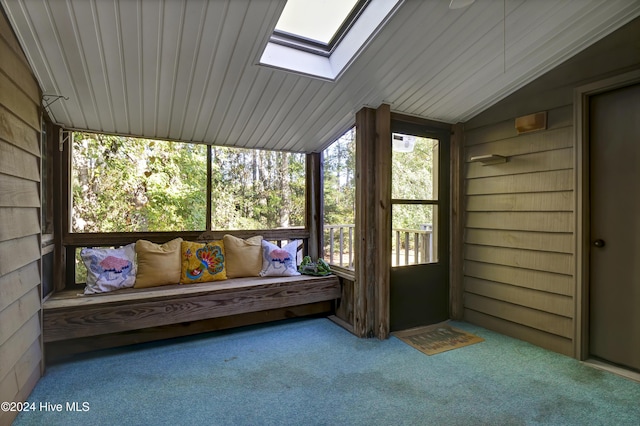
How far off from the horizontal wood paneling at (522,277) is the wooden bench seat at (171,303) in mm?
1457

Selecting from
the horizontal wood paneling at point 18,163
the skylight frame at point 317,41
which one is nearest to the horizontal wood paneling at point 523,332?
the skylight frame at point 317,41

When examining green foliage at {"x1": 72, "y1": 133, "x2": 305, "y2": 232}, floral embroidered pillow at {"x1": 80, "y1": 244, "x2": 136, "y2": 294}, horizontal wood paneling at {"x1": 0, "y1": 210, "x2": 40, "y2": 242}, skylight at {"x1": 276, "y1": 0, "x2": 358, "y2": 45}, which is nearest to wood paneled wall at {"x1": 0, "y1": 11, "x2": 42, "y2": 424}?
horizontal wood paneling at {"x1": 0, "y1": 210, "x2": 40, "y2": 242}

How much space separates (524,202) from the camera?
2799mm

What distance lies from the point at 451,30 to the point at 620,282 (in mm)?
2161

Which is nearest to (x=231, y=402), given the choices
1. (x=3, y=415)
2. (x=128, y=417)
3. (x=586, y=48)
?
(x=128, y=417)

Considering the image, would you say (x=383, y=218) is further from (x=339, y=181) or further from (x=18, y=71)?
(x=18, y=71)

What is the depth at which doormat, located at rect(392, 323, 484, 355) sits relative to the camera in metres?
2.66

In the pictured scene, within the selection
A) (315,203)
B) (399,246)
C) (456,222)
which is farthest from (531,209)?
(315,203)

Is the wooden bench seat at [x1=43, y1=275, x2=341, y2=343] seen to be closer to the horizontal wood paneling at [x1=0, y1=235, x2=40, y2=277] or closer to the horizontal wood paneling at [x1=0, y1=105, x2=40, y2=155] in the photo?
the horizontal wood paneling at [x1=0, y1=235, x2=40, y2=277]

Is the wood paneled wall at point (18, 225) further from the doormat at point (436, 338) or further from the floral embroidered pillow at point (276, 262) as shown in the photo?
the doormat at point (436, 338)

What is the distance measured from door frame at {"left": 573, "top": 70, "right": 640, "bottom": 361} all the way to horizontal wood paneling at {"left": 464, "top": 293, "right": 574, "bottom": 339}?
0.31 ft

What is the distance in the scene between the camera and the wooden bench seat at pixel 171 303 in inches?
90.4

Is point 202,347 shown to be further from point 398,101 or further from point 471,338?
point 398,101

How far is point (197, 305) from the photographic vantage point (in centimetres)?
271
